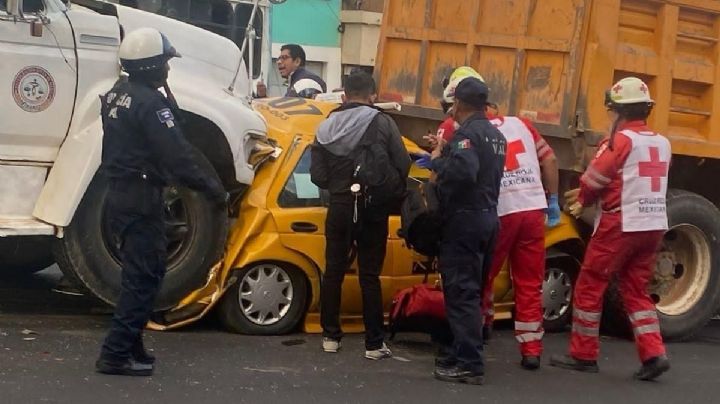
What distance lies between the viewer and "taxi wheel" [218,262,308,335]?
313 inches

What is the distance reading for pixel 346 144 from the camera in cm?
758

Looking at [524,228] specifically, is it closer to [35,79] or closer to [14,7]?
[35,79]

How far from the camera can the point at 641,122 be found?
302 inches

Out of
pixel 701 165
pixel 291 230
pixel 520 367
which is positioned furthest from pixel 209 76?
pixel 701 165

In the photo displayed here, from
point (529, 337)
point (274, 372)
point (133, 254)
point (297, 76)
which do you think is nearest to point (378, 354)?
point (274, 372)

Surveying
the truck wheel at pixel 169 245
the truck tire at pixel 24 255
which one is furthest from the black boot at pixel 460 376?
the truck tire at pixel 24 255

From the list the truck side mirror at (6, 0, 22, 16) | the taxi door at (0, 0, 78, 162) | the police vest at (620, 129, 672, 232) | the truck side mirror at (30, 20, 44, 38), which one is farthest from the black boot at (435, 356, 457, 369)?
the truck side mirror at (6, 0, 22, 16)

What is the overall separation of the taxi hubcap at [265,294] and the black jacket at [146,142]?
52.8 inches

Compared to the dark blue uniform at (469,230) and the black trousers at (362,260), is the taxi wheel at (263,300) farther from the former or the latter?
the dark blue uniform at (469,230)

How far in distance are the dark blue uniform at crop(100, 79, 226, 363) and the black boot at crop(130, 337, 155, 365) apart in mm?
65

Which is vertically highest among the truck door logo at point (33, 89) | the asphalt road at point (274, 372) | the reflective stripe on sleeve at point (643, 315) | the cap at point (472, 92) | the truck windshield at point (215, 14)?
the truck windshield at point (215, 14)

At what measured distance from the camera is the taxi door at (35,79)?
754cm

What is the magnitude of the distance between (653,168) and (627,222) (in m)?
0.36

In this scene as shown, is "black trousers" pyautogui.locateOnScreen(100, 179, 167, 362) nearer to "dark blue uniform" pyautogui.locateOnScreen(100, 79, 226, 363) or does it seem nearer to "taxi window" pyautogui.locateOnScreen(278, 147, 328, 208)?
"dark blue uniform" pyautogui.locateOnScreen(100, 79, 226, 363)
